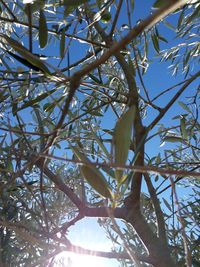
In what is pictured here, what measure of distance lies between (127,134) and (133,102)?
391 mm

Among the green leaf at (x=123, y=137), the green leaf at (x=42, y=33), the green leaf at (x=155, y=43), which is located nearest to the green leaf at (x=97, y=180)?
the green leaf at (x=123, y=137)

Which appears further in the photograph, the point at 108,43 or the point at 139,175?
the point at 108,43

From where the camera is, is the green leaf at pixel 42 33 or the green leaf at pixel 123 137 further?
the green leaf at pixel 42 33

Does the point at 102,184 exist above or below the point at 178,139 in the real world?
below

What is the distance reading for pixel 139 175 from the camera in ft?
2.61

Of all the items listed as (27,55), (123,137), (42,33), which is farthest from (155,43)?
(123,137)

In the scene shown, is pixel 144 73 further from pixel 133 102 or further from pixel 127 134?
pixel 127 134

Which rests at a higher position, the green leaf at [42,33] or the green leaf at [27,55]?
the green leaf at [42,33]

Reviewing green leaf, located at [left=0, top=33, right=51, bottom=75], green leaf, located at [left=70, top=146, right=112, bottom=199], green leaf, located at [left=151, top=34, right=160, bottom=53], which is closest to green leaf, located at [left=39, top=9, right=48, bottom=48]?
green leaf, located at [left=0, top=33, right=51, bottom=75]

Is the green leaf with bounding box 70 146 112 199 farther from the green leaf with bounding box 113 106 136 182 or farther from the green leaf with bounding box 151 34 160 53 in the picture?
the green leaf with bounding box 151 34 160 53

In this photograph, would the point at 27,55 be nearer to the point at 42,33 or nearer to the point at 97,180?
the point at 97,180

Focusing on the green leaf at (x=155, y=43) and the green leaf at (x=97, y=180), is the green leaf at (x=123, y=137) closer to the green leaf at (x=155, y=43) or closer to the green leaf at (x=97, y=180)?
the green leaf at (x=97, y=180)

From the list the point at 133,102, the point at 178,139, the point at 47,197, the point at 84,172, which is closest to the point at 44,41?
the point at 133,102

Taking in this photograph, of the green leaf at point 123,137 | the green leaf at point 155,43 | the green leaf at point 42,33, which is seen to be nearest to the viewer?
the green leaf at point 123,137
